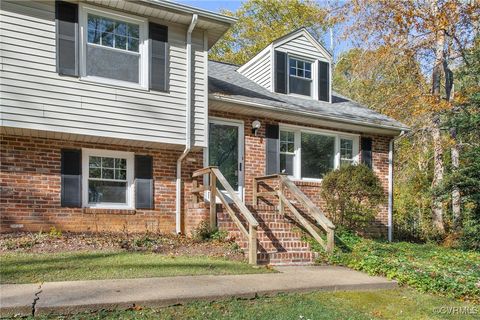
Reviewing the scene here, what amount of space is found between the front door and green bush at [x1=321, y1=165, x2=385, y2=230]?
1933mm

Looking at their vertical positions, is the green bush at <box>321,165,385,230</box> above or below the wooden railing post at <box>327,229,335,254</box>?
above

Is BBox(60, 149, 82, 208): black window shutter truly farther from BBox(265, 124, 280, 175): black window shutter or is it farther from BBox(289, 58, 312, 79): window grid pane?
BBox(289, 58, 312, 79): window grid pane

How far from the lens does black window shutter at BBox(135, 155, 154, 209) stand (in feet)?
26.4

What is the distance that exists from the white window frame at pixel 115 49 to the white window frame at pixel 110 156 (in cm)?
133

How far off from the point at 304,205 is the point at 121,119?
3672 mm

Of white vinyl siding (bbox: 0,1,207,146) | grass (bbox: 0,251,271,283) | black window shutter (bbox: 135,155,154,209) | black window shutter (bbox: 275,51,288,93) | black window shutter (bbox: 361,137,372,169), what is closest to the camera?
grass (bbox: 0,251,271,283)

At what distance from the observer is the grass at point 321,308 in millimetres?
3881

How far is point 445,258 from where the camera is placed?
803 cm

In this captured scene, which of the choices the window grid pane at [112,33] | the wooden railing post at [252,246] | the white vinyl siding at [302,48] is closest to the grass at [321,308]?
the wooden railing post at [252,246]

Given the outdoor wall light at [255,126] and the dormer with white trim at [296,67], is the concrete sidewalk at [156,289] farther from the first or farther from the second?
the dormer with white trim at [296,67]

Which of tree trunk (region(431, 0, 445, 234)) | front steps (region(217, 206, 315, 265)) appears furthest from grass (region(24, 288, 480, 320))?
tree trunk (region(431, 0, 445, 234))

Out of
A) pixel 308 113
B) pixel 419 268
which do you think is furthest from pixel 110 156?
pixel 419 268

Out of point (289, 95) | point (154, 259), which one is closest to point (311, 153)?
point (289, 95)

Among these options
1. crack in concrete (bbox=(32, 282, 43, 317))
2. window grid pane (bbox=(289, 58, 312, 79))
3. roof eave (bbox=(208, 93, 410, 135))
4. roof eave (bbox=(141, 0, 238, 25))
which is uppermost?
roof eave (bbox=(141, 0, 238, 25))
